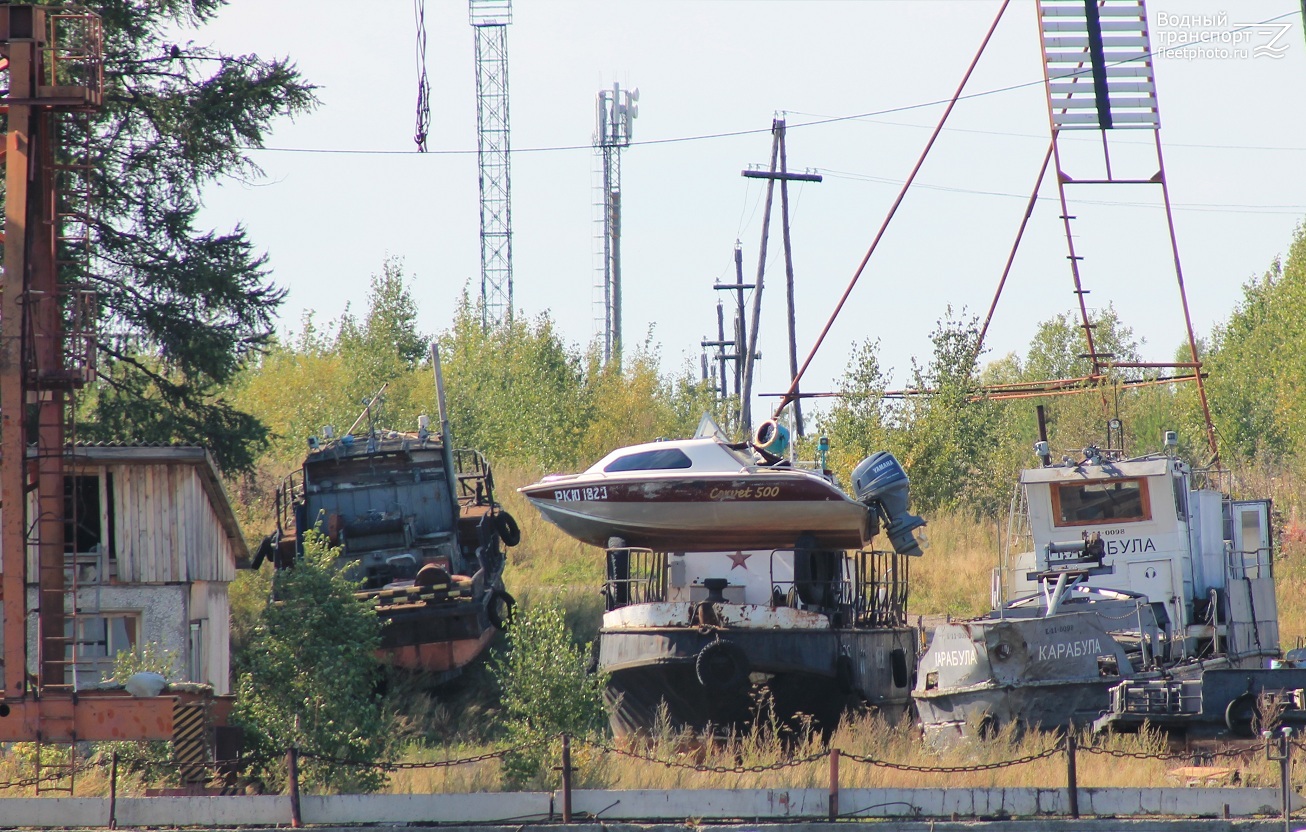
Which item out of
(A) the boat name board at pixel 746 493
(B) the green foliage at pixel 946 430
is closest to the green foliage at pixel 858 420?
(B) the green foliage at pixel 946 430

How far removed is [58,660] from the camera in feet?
50.3

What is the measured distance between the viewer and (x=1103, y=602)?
20.0 m

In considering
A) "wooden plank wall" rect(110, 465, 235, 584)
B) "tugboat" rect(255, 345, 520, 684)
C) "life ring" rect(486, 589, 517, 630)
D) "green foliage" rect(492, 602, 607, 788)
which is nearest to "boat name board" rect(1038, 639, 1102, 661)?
"green foliage" rect(492, 602, 607, 788)

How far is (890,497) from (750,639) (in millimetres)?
2939

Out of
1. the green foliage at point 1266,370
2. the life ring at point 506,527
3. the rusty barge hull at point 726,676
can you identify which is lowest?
the rusty barge hull at point 726,676

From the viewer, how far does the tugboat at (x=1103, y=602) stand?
1811cm

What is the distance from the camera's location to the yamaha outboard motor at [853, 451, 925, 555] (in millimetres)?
19984

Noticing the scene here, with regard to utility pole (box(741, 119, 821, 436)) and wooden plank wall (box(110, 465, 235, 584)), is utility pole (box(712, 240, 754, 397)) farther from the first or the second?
wooden plank wall (box(110, 465, 235, 584))

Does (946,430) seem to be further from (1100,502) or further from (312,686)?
(312,686)

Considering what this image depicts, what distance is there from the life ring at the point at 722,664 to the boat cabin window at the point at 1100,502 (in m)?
6.53

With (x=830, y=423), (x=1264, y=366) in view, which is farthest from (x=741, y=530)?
(x=1264, y=366)

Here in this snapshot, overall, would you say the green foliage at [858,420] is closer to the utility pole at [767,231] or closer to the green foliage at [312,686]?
the utility pole at [767,231]

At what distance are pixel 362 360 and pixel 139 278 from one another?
23908 millimetres

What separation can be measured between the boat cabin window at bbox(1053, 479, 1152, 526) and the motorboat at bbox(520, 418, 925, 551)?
322 centimetres
